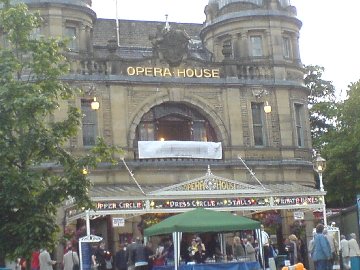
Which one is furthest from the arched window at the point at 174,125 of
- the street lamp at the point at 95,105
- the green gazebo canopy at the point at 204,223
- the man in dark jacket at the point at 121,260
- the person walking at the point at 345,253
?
the green gazebo canopy at the point at 204,223

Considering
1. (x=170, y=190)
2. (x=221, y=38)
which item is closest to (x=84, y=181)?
(x=170, y=190)

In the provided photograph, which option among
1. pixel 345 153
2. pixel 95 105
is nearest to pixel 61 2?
pixel 95 105

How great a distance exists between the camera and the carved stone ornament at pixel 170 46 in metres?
36.6

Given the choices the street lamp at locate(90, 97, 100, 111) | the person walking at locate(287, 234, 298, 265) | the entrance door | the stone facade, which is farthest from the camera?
the entrance door

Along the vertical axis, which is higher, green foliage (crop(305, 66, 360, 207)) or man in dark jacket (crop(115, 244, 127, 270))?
green foliage (crop(305, 66, 360, 207))

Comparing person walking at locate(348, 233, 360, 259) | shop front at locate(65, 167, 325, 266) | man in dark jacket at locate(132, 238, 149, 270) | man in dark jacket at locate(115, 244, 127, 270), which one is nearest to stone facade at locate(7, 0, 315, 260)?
shop front at locate(65, 167, 325, 266)

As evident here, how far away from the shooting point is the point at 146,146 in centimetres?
3581

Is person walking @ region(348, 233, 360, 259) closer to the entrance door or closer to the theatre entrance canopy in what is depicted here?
the theatre entrance canopy

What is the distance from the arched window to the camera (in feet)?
122

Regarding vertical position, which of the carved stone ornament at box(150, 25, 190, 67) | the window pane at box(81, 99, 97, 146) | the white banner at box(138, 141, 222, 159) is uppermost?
the carved stone ornament at box(150, 25, 190, 67)

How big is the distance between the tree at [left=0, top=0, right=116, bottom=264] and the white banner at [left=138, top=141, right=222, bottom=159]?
14.7m

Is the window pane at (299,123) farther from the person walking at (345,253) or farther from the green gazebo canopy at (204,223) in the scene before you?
the green gazebo canopy at (204,223)

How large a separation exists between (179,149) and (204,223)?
489 inches

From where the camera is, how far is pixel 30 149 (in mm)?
19672
